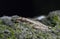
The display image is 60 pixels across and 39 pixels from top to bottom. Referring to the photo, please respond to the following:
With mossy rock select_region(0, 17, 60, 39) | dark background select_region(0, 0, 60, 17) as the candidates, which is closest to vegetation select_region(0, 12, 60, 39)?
mossy rock select_region(0, 17, 60, 39)

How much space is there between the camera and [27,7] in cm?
393

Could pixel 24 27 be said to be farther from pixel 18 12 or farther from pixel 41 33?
pixel 18 12

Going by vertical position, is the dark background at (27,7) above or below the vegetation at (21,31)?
above

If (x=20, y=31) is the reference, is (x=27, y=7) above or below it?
above

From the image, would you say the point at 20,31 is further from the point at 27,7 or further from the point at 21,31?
the point at 27,7

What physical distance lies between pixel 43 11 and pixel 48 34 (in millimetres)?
2265

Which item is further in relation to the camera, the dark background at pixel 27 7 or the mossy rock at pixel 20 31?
the dark background at pixel 27 7

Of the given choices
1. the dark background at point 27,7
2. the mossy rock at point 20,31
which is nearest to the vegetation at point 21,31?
the mossy rock at point 20,31

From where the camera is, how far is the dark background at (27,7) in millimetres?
3785

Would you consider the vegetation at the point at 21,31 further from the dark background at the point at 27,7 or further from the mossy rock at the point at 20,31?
the dark background at the point at 27,7

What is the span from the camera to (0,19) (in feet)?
5.86

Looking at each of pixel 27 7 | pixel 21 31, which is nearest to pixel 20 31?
pixel 21 31

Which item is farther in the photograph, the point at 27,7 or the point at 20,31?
the point at 27,7

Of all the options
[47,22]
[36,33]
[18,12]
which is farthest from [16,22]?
[18,12]
